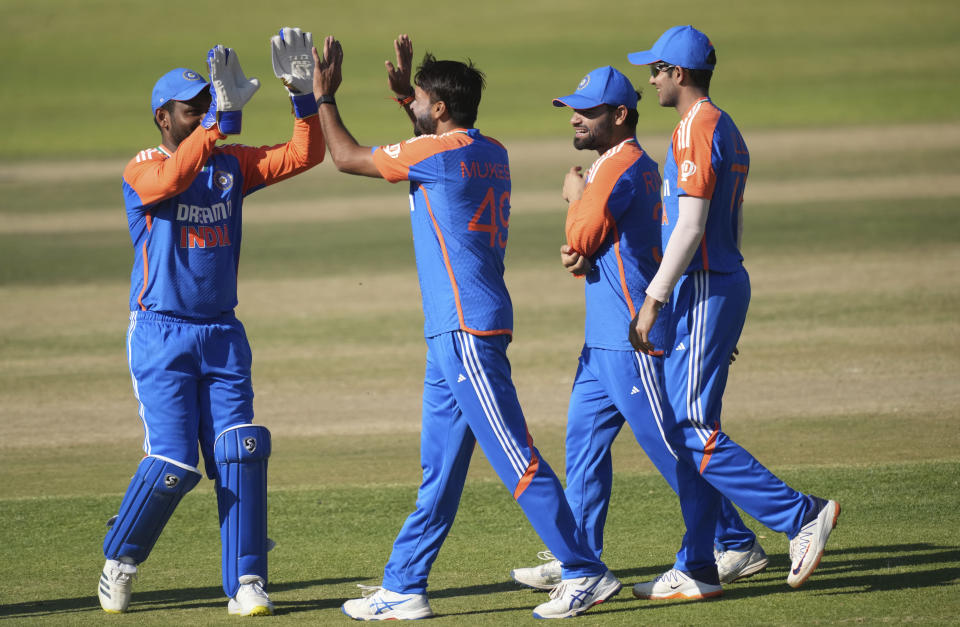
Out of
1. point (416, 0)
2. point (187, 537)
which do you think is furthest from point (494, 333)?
point (416, 0)

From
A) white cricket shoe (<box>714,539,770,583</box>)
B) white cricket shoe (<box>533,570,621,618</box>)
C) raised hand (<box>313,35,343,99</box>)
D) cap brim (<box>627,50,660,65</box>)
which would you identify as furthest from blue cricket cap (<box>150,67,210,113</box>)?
white cricket shoe (<box>714,539,770,583</box>)

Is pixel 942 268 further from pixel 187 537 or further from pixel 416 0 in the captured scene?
pixel 416 0

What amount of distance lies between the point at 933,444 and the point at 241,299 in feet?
31.1

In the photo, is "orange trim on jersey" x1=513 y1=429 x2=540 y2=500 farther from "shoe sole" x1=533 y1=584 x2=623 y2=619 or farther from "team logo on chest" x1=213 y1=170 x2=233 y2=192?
"team logo on chest" x1=213 y1=170 x2=233 y2=192

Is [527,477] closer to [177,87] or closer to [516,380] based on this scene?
[177,87]

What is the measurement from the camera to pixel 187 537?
7.06m

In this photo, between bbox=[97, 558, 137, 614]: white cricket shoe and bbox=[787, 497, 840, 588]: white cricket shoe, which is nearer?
bbox=[787, 497, 840, 588]: white cricket shoe

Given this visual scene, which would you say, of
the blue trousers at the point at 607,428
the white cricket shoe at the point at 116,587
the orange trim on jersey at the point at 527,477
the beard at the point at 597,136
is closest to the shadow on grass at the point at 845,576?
the blue trousers at the point at 607,428

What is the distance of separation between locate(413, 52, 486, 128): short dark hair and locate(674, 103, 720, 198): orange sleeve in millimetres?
869

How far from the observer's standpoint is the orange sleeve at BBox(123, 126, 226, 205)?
18.7 feet

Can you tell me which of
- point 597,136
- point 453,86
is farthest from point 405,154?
point 597,136

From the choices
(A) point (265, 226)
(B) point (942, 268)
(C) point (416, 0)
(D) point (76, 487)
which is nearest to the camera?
(D) point (76, 487)

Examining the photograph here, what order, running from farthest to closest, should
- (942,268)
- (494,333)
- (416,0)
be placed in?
(416,0)
(942,268)
(494,333)

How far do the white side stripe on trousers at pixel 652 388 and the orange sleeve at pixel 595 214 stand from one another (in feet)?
1.69
